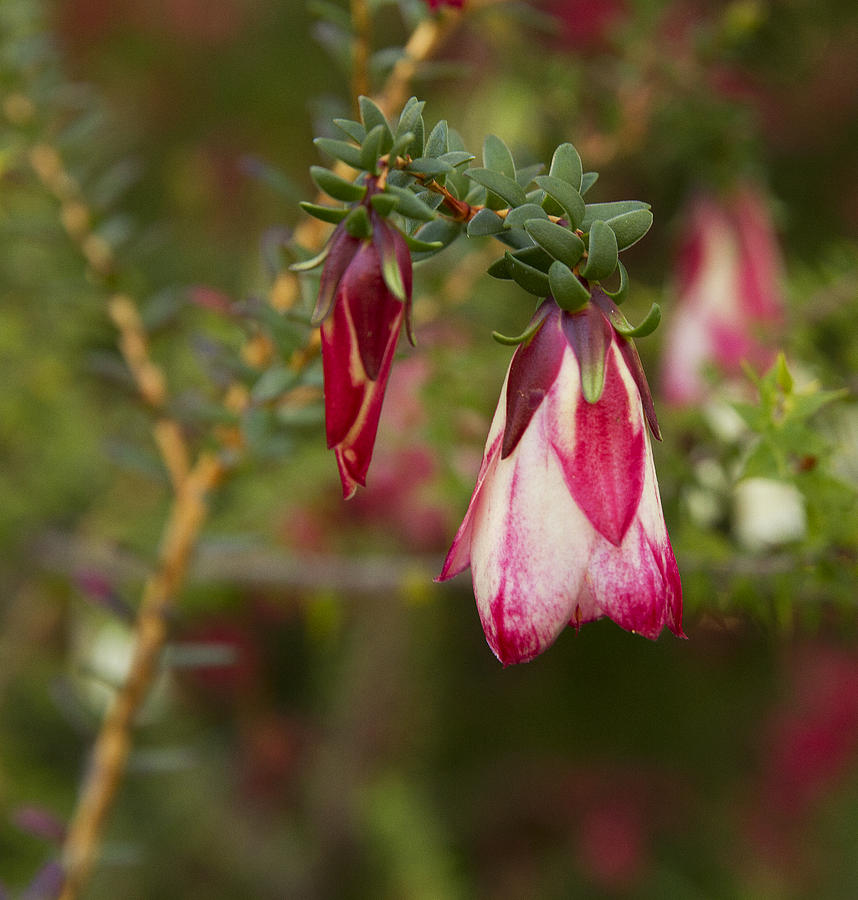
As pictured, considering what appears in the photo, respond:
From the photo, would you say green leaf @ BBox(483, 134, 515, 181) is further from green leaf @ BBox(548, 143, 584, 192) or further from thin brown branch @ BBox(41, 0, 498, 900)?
thin brown branch @ BBox(41, 0, 498, 900)

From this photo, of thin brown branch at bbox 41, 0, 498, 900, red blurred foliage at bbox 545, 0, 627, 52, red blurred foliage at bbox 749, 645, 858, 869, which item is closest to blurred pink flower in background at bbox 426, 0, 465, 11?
thin brown branch at bbox 41, 0, 498, 900

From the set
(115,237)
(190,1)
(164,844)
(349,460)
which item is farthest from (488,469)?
(190,1)

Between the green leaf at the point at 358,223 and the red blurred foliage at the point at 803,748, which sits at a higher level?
the green leaf at the point at 358,223

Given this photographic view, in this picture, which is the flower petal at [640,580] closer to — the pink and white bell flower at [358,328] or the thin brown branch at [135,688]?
the pink and white bell flower at [358,328]

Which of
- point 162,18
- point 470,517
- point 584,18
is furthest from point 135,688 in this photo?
point 162,18

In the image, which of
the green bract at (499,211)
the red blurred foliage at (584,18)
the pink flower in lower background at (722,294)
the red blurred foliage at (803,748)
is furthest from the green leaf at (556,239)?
the red blurred foliage at (803,748)

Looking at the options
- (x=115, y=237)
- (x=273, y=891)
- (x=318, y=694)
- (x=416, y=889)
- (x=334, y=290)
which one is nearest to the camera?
(x=334, y=290)

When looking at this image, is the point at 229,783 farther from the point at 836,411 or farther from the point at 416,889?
the point at 836,411
